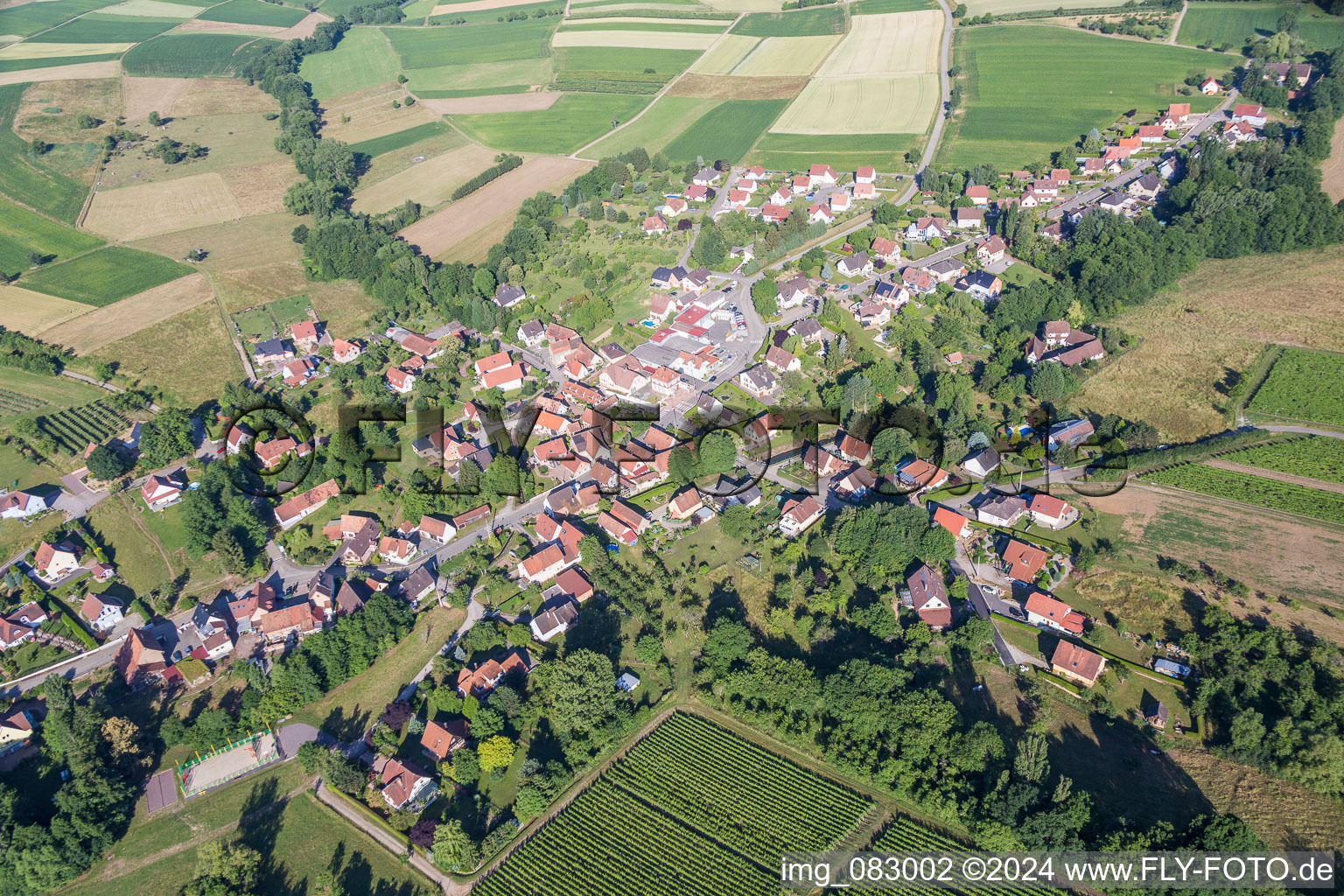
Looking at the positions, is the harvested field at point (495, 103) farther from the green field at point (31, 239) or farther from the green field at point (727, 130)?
the green field at point (31, 239)

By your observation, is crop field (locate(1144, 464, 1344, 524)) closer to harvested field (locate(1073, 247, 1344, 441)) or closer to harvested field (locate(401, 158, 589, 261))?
harvested field (locate(1073, 247, 1344, 441))

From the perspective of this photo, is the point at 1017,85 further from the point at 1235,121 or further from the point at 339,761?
the point at 339,761

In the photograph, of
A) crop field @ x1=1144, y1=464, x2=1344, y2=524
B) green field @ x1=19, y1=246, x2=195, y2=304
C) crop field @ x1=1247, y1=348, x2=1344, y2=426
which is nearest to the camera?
crop field @ x1=1144, y1=464, x2=1344, y2=524

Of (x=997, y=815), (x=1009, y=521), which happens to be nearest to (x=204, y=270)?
(x=1009, y=521)

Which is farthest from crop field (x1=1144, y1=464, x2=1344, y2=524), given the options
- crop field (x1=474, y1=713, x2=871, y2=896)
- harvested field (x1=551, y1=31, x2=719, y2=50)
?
harvested field (x1=551, y1=31, x2=719, y2=50)

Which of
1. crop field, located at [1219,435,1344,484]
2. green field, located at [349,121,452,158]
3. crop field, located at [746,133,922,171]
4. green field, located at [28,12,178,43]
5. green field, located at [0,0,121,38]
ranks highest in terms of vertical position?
green field, located at [0,0,121,38]
